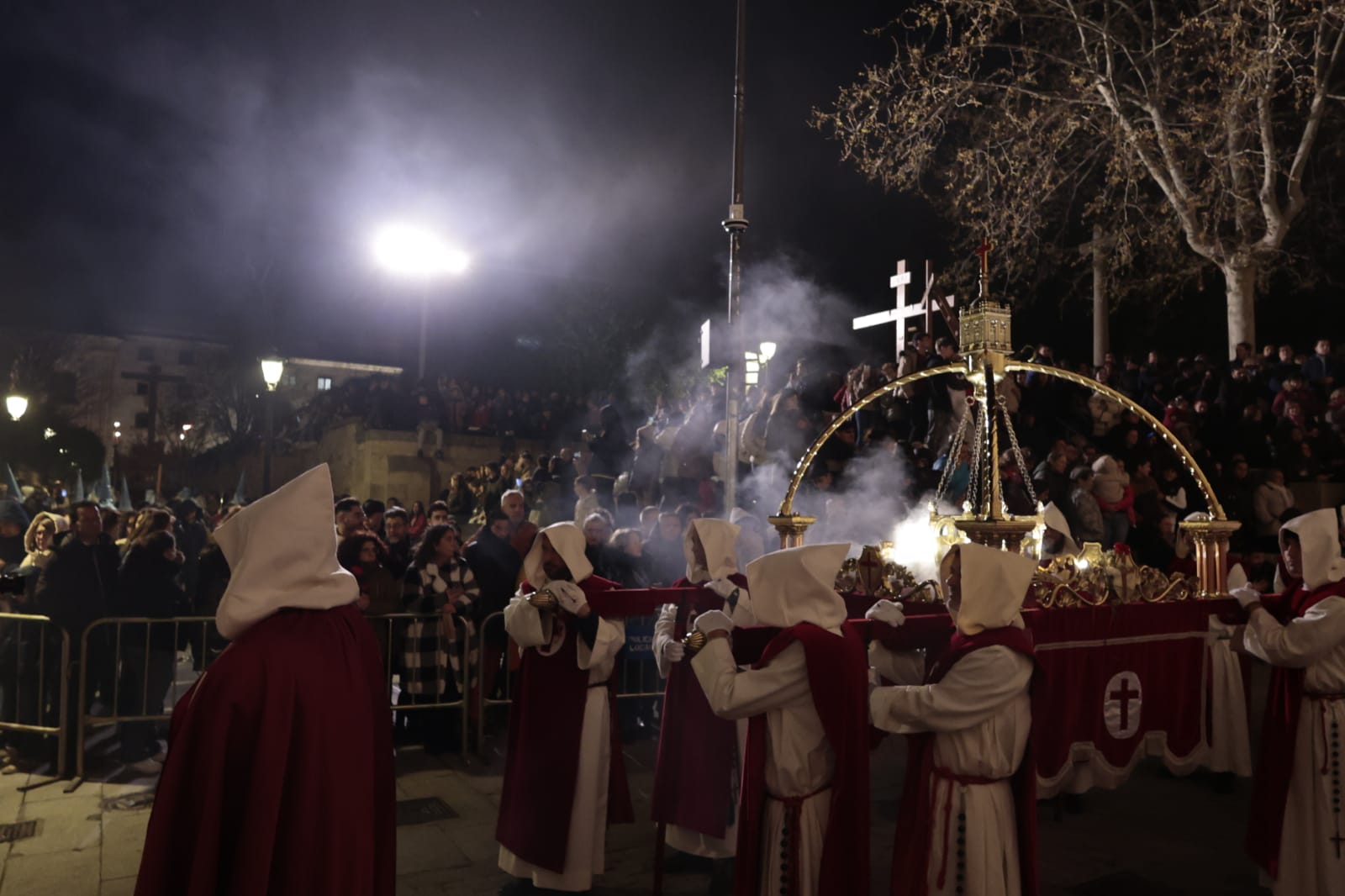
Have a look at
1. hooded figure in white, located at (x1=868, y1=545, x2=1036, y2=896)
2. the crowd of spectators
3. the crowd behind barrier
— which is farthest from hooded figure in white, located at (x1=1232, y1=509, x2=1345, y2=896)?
the crowd of spectators

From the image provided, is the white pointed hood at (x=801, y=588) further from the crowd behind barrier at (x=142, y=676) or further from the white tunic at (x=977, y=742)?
the crowd behind barrier at (x=142, y=676)

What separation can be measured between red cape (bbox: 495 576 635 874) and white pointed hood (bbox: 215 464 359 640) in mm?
2268

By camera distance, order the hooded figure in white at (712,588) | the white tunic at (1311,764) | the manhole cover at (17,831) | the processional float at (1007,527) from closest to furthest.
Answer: the white tunic at (1311,764) → the hooded figure in white at (712,588) → the processional float at (1007,527) → the manhole cover at (17,831)

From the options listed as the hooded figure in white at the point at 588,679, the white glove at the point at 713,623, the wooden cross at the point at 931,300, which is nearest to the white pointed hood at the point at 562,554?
the hooded figure in white at the point at 588,679

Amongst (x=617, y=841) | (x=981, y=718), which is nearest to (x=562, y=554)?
(x=617, y=841)

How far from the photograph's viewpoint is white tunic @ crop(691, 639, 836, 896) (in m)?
3.65

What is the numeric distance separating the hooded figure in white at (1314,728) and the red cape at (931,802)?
1.88 m

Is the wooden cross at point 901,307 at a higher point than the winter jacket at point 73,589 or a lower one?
higher

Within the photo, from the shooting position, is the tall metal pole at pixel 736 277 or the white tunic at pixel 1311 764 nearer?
the white tunic at pixel 1311 764

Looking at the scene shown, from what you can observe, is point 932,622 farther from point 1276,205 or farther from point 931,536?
point 1276,205

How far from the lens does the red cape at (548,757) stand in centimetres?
493

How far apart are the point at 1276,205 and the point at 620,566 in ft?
45.2

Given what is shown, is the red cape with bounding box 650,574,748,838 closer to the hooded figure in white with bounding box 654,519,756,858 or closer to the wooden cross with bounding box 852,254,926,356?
the hooded figure in white with bounding box 654,519,756,858

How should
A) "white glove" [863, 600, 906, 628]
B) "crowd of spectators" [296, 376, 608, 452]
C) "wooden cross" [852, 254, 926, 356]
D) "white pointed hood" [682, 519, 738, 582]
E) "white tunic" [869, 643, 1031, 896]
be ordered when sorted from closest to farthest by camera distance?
"white tunic" [869, 643, 1031, 896]
"white glove" [863, 600, 906, 628]
"white pointed hood" [682, 519, 738, 582]
"wooden cross" [852, 254, 926, 356]
"crowd of spectators" [296, 376, 608, 452]
